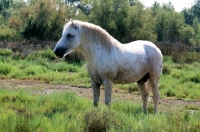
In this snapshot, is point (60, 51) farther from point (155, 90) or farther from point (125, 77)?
point (155, 90)

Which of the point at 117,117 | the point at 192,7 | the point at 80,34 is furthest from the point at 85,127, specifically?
the point at 192,7

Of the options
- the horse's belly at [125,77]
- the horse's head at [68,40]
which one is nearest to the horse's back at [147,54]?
the horse's belly at [125,77]

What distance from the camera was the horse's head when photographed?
4.96 m

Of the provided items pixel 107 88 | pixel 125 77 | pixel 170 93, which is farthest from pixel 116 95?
pixel 107 88

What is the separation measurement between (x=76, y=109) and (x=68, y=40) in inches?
49.6

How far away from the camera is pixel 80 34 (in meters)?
5.11

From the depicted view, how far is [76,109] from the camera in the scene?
5.46m

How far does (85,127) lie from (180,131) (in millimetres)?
1165

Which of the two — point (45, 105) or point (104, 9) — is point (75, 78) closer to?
point (45, 105)

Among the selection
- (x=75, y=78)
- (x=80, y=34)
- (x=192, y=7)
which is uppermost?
(x=192, y=7)

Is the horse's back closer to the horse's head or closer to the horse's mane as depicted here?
the horse's mane

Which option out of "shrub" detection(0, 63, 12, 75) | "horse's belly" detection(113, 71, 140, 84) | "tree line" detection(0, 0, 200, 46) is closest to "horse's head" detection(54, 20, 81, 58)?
"horse's belly" detection(113, 71, 140, 84)

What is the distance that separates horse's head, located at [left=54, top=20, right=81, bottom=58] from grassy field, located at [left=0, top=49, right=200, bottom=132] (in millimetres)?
979

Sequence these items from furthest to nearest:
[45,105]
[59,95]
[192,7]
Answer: [192,7] < [59,95] < [45,105]
